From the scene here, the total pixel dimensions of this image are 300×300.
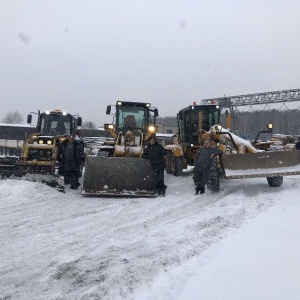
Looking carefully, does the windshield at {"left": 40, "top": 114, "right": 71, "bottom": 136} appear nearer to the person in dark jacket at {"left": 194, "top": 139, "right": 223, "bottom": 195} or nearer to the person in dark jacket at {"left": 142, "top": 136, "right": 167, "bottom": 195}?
the person in dark jacket at {"left": 142, "top": 136, "right": 167, "bottom": 195}

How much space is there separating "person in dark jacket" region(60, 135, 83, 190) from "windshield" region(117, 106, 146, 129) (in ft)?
6.50

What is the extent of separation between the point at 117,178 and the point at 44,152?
285 centimetres

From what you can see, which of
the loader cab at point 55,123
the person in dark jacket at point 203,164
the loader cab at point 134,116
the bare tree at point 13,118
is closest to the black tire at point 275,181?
the person in dark jacket at point 203,164

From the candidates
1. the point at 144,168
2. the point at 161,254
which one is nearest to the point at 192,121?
the point at 144,168

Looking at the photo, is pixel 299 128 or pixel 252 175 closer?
pixel 252 175

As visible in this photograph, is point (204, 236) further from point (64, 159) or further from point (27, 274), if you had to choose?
point (64, 159)

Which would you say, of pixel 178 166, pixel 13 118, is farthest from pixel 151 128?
pixel 13 118

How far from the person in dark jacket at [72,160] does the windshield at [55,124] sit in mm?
2558

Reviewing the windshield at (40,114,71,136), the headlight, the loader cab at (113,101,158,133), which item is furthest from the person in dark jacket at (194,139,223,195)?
the windshield at (40,114,71,136)

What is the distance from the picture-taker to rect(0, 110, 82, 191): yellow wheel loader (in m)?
9.17

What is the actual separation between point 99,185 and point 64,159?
178 cm

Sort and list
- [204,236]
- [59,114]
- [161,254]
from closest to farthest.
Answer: [161,254] → [204,236] → [59,114]

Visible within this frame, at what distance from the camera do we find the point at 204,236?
4.82 m

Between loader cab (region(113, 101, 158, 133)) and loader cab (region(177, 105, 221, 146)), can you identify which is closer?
loader cab (region(113, 101, 158, 133))
